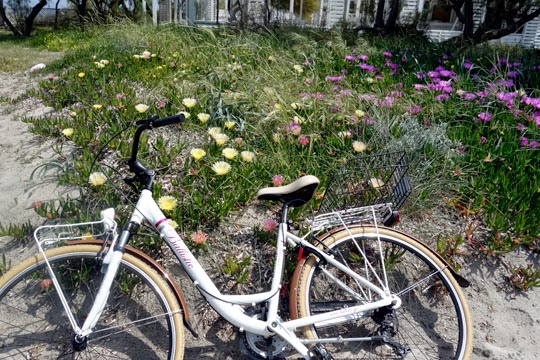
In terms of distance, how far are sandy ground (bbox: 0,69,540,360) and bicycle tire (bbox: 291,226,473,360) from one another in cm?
18

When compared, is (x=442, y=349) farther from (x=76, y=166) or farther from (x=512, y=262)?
(x=76, y=166)

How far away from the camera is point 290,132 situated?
2.96m

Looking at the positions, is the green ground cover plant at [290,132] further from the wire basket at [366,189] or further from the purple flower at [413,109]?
the wire basket at [366,189]

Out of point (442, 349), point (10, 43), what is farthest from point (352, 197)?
point (10, 43)

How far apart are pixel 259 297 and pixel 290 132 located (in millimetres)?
1517

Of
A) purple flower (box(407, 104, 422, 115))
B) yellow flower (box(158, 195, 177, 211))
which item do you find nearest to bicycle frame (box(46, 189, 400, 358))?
yellow flower (box(158, 195, 177, 211))

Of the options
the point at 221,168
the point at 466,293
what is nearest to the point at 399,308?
Answer: the point at 466,293

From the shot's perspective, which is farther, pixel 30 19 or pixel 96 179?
pixel 30 19

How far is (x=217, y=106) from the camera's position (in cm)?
325

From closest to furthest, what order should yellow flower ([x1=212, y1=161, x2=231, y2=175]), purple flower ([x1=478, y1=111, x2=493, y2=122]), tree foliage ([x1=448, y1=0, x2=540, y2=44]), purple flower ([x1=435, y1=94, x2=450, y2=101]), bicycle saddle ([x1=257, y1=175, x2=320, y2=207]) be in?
bicycle saddle ([x1=257, y1=175, x2=320, y2=207]) → yellow flower ([x1=212, y1=161, x2=231, y2=175]) → purple flower ([x1=478, y1=111, x2=493, y2=122]) → purple flower ([x1=435, y1=94, x2=450, y2=101]) → tree foliage ([x1=448, y1=0, x2=540, y2=44])

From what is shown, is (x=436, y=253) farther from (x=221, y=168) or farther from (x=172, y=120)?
(x=172, y=120)

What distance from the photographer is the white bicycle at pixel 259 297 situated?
1591 mm

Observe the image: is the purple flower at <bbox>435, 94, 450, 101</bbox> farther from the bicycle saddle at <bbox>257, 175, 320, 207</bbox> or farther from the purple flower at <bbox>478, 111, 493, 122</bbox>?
the bicycle saddle at <bbox>257, 175, 320, 207</bbox>

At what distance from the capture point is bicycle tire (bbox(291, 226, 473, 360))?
69.5 inches
